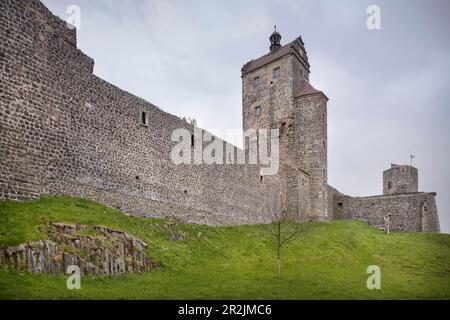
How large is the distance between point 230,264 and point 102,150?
31.7ft

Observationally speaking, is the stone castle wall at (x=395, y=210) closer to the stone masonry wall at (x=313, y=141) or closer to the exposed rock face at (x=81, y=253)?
the stone masonry wall at (x=313, y=141)

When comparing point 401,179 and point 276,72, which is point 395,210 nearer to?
point 401,179

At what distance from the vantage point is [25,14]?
18.5 metres

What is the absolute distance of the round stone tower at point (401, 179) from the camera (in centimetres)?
5975

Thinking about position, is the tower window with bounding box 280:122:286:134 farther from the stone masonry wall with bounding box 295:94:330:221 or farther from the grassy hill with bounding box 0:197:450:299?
the grassy hill with bounding box 0:197:450:299

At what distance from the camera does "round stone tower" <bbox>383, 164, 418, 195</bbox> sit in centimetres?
5975

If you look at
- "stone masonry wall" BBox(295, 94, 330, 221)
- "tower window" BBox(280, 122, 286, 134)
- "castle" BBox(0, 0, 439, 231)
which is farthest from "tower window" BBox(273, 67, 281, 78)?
"tower window" BBox(280, 122, 286, 134)

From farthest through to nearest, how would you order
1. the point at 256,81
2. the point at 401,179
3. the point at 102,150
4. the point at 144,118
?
the point at 401,179 < the point at 256,81 < the point at 144,118 < the point at 102,150

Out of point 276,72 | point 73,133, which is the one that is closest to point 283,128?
point 276,72

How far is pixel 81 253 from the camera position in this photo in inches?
594

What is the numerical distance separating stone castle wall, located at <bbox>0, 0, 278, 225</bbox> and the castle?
0.05 m

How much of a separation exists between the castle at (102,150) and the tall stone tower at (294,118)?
0.16 meters
